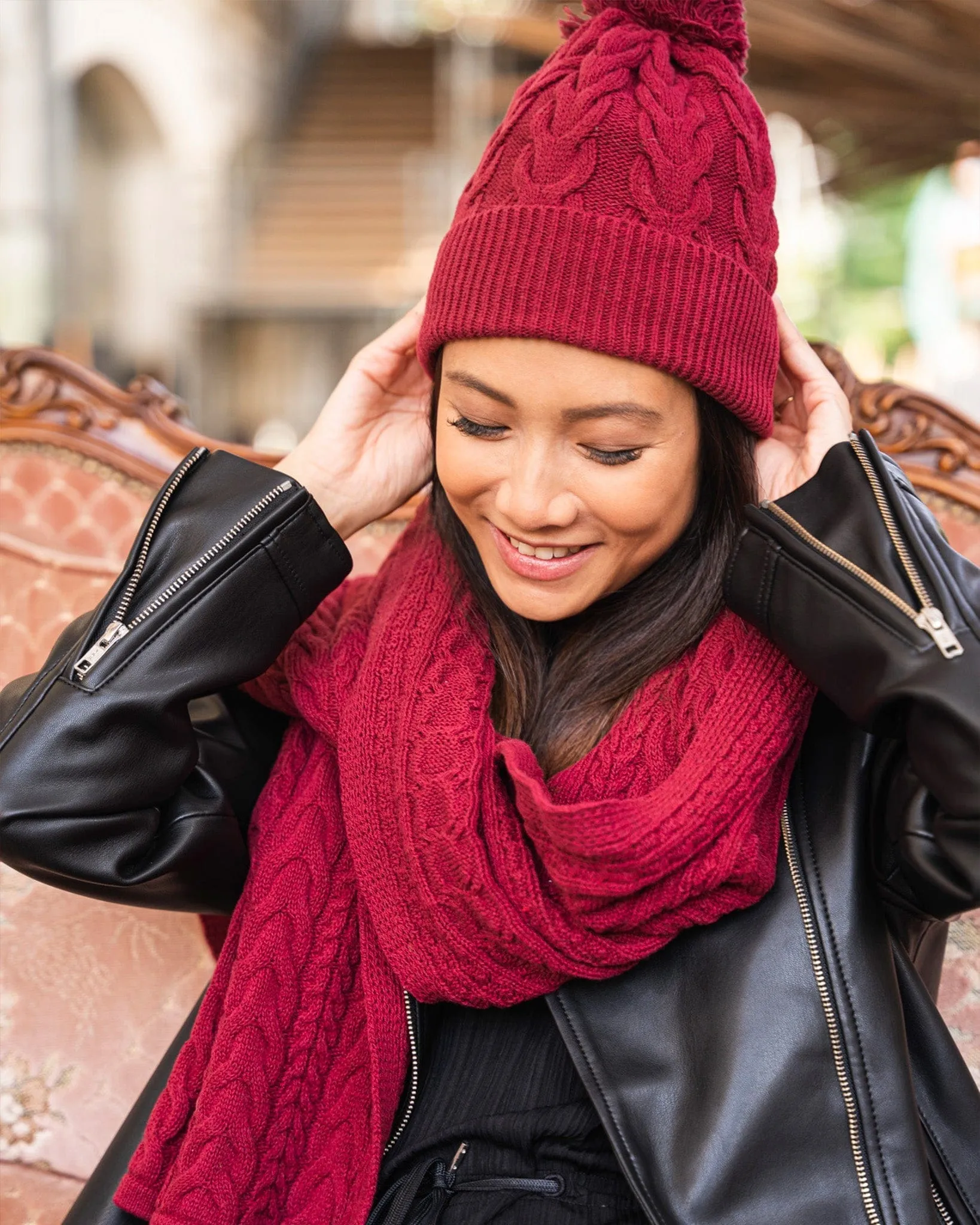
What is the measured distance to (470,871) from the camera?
1260 millimetres

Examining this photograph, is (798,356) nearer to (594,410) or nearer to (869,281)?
(594,410)

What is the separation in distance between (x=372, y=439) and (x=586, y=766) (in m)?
0.57

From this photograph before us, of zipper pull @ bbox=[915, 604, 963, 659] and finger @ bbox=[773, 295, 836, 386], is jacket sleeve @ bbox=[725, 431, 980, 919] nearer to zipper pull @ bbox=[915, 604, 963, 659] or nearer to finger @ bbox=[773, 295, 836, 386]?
zipper pull @ bbox=[915, 604, 963, 659]

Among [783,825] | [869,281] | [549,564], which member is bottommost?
[869,281]

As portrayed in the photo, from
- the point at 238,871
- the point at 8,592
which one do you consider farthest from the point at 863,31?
the point at 238,871

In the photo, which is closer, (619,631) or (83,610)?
(619,631)

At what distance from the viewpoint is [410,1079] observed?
133cm

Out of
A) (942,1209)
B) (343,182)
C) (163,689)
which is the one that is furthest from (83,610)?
(343,182)

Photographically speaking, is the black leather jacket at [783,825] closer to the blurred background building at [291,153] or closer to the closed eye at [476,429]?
the closed eye at [476,429]

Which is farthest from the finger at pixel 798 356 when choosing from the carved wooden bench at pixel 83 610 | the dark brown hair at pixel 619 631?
the carved wooden bench at pixel 83 610

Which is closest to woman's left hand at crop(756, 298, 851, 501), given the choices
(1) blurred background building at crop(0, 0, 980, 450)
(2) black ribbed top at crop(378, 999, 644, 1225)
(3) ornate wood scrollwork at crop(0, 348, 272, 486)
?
(2) black ribbed top at crop(378, 999, 644, 1225)

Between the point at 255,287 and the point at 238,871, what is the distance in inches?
366

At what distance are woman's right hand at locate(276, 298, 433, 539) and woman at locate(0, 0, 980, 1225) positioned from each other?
132 millimetres

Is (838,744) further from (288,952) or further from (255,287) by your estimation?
(255,287)
